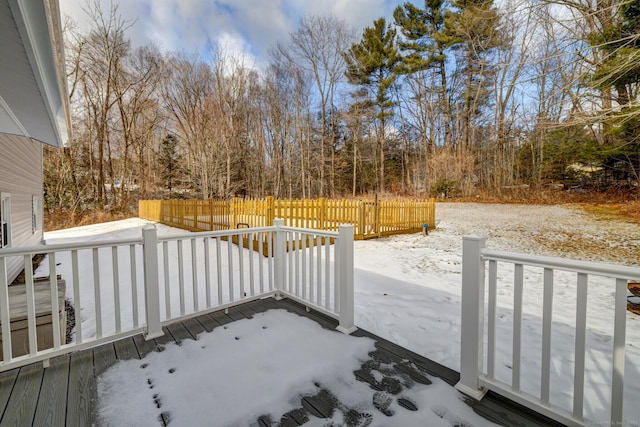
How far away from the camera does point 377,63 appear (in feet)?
57.6

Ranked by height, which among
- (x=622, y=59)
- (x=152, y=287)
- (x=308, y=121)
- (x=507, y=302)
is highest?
(x=308, y=121)

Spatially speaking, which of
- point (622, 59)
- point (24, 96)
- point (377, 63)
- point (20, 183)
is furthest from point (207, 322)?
point (377, 63)

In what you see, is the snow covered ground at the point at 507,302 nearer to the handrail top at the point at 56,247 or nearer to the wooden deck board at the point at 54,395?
the wooden deck board at the point at 54,395

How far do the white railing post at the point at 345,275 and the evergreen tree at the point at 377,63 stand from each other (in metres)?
→ 17.8

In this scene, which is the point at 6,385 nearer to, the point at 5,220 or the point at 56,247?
the point at 56,247

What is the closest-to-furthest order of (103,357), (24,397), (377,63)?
(24,397) < (103,357) < (377,63)

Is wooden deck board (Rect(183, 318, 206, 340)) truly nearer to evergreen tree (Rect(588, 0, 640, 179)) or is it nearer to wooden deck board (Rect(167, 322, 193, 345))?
wooden deck board (Rect(167, 322, 193, 345))

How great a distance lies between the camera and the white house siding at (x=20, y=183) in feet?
16.9

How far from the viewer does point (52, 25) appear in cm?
159

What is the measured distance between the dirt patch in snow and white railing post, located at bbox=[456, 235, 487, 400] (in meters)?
6.05

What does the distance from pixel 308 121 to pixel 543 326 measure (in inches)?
742

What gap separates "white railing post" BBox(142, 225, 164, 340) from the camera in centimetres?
237

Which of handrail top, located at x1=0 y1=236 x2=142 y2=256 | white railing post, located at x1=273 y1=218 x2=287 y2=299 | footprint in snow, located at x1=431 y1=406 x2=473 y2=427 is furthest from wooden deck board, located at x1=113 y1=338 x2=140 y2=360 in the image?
footprint in snow, located at x1=431 y1=406 x2=473 y2=427

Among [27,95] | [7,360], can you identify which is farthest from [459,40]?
[7,360]
